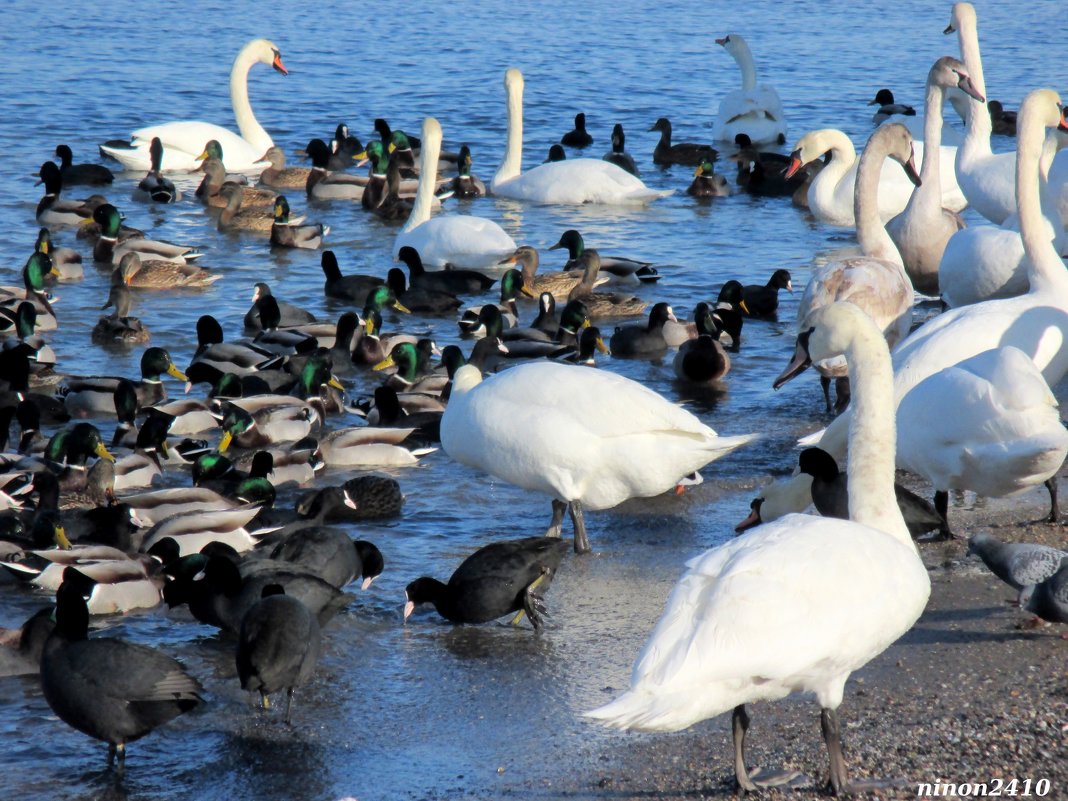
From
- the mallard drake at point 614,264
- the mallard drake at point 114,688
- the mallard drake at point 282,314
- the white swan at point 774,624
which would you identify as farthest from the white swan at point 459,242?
the white swan at point 774,624

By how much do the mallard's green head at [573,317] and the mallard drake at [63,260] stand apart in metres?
4.68

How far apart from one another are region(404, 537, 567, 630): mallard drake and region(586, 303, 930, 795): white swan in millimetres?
1743

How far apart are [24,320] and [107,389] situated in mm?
1587

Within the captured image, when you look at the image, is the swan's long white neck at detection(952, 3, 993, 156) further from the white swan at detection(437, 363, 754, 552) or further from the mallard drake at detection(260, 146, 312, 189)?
the mallard drake at detection(260, 146, 312, 189)

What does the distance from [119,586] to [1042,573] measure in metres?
3.92

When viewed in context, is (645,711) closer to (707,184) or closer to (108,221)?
(108,221)

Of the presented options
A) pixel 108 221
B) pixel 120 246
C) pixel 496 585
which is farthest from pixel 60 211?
pixel 496 585

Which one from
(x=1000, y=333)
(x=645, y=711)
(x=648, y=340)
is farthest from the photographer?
(x=648, y=340)

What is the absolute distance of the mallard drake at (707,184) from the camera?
18.1 meters

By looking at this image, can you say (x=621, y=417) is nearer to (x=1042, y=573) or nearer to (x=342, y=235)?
(x=1042, y=573)

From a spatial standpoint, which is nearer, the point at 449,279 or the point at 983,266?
the point at 983,266

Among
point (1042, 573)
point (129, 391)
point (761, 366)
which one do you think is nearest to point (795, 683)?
point (1042, 573)

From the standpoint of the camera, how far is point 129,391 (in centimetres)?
971

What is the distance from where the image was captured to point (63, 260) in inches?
552
